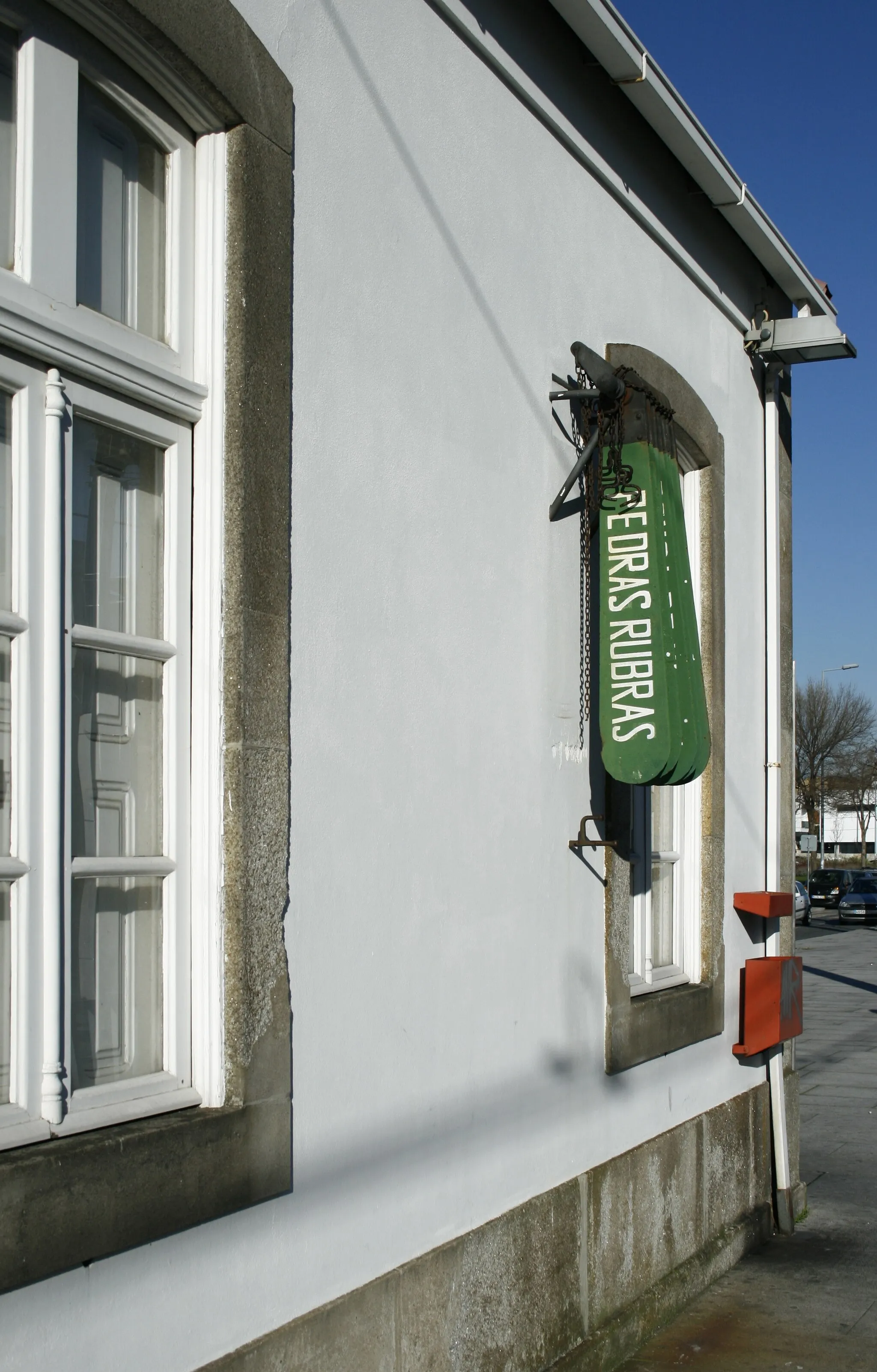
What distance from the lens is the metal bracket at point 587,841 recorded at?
539 cm

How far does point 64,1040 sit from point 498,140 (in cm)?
353

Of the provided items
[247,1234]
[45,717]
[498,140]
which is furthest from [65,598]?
[498,140]

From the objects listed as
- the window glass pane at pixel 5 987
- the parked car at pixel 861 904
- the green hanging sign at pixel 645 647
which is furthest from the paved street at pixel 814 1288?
the parked car at pixel 861 904

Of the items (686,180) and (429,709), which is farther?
(686,180)

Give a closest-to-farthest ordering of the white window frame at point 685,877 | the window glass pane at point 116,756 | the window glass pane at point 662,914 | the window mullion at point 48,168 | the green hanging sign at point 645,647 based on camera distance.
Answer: the window mullion at point 48,168, the window glass pane at point 116,756, the green hanging sign at point 645,647, the white window frame at point 685,877, the window glass pane at point 662,914

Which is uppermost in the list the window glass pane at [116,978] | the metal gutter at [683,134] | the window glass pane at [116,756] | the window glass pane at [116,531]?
the metal gutter at [683,134]

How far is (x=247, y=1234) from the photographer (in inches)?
131

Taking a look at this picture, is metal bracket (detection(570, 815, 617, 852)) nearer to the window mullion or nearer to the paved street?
the paved street

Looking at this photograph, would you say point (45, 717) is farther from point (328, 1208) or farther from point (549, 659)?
point (549, 659)

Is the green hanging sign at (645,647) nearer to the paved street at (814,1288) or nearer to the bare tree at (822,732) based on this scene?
the paved street at (814,1288)

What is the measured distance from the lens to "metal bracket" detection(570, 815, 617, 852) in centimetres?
539

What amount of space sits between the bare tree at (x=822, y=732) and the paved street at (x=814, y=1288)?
51.0m

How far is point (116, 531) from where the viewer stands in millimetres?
3271

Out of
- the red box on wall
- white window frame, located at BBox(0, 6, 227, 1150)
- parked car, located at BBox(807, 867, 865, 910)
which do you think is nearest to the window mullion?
white window frame, located at BBox(0, 6, 227, 1150)
